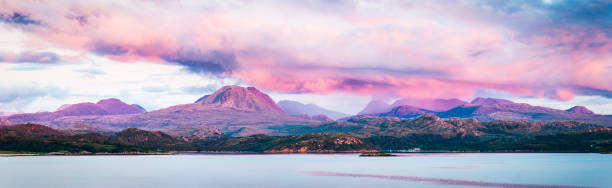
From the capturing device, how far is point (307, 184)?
4690 inches

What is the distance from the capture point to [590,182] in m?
123

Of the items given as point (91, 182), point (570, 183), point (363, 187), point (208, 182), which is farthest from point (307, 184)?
point (570, 183)

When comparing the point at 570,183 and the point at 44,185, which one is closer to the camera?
the point at 44,185

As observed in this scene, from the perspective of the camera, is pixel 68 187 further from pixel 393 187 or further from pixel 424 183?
pixel 424 183

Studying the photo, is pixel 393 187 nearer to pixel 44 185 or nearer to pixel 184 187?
pixel 184 187

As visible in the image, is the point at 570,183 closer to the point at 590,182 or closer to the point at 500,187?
the point at 590,182

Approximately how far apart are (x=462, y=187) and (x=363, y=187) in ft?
73.2

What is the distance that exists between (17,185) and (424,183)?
9426cm

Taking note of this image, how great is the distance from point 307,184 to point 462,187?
3561 centimetres

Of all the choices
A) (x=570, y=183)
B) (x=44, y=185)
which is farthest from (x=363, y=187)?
(x=44, y=185)

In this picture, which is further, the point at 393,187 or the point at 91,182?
the point at 91,182

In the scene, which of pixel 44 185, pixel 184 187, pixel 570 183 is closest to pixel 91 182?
pixel 44 185

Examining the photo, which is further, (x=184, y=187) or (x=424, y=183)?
(x=424, y=183)

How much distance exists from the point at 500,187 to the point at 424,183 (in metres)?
18.3
